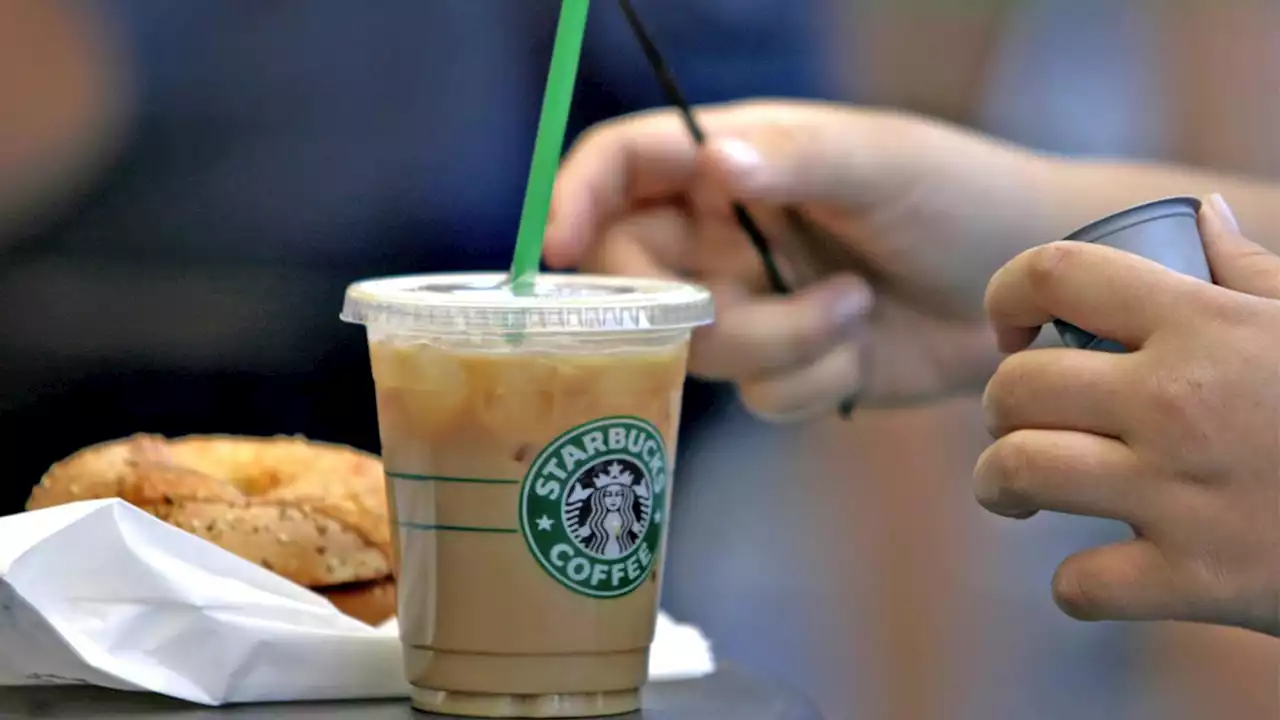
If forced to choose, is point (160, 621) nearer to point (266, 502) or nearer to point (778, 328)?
point (266, 502)

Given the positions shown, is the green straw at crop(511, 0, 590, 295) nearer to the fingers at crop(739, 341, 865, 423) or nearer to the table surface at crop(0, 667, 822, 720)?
the table surface at crop(0, 667, 822, 720)

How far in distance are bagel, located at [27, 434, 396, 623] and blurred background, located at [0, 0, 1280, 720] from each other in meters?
0.38

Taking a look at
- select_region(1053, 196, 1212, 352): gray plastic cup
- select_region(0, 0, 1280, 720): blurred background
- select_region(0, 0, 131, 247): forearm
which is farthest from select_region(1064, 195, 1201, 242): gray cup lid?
select_region(0, 0, 131, 247): forearm

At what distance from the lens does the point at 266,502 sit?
2.83 feet

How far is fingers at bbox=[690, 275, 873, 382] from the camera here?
1.11m

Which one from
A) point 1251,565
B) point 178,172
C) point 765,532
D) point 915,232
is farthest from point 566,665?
point 178,172

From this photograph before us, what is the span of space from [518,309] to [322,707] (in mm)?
252

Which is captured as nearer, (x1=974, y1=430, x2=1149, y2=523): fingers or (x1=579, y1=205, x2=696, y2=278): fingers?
(x1=974, y1=430, x2=1149, y2=523): fingers

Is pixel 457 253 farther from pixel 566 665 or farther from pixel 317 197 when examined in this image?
pixel 566 665

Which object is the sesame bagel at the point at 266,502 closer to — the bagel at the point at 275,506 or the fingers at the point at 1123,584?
the bagel at the point at 275,506

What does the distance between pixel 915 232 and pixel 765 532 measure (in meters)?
0.37

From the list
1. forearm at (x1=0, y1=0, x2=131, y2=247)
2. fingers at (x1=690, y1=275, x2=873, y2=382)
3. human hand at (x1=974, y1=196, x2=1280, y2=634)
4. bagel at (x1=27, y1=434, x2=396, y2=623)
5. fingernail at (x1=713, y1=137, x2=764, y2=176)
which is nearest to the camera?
human hand at (x1=974, y1=196, x2=1280, y2=634)

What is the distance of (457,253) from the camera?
1.34m

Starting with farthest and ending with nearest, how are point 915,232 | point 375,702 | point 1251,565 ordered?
1. point 915,232
2. point 375,702
3. point 1251,565
